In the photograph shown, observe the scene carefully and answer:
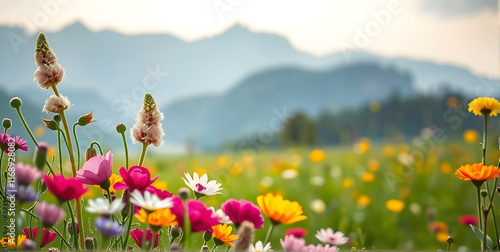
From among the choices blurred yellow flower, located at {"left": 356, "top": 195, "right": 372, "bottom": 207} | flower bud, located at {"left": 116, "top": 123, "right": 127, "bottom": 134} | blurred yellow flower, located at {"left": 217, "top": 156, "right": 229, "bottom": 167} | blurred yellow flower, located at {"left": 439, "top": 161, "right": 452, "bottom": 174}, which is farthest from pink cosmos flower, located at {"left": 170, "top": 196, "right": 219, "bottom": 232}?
blurred yellow flower, located at {"left": 439, "top": 161, "right": 452, "bottom": 174}

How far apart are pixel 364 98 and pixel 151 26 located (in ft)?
3.12

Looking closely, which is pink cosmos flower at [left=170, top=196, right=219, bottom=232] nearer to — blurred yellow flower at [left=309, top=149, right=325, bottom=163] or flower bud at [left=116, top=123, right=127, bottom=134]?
flower bud at [left=116, top=123, right=127, bottom=134]

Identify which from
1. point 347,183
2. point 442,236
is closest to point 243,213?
point 442,236

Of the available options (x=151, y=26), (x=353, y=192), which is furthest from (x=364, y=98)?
(x=151, y=26)

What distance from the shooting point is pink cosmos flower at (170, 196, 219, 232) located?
313mm

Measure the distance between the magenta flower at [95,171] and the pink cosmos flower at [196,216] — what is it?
69mm

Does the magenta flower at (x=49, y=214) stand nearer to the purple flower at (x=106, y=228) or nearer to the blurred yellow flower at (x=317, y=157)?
the purple flower at (x=106, y=228)

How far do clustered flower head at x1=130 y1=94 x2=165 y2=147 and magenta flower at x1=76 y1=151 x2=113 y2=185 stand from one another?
0.14 feet

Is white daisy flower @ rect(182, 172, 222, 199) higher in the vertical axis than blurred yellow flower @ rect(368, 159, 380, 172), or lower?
higher

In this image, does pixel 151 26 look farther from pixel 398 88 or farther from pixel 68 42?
pixel 398 88

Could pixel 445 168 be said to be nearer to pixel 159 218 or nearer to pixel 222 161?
pixel 222 161

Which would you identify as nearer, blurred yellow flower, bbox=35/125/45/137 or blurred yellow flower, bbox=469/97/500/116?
blurred yellow flower, bbox=469/97/500/116

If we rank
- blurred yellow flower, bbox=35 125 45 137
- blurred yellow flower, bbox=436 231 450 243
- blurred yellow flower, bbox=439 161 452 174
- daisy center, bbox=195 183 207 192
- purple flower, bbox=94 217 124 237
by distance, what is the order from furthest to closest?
blurred yellow flower, bbox=439 161 452 174 < blurred yellow flower, bbox=35 125 45 137 < blurred yellow flower, bbox=436 231 450 243 < daisy center, bbox=195 183 207 192 < purple flower, bbox=94 217 124 237

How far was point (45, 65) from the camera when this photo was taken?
387 mm
